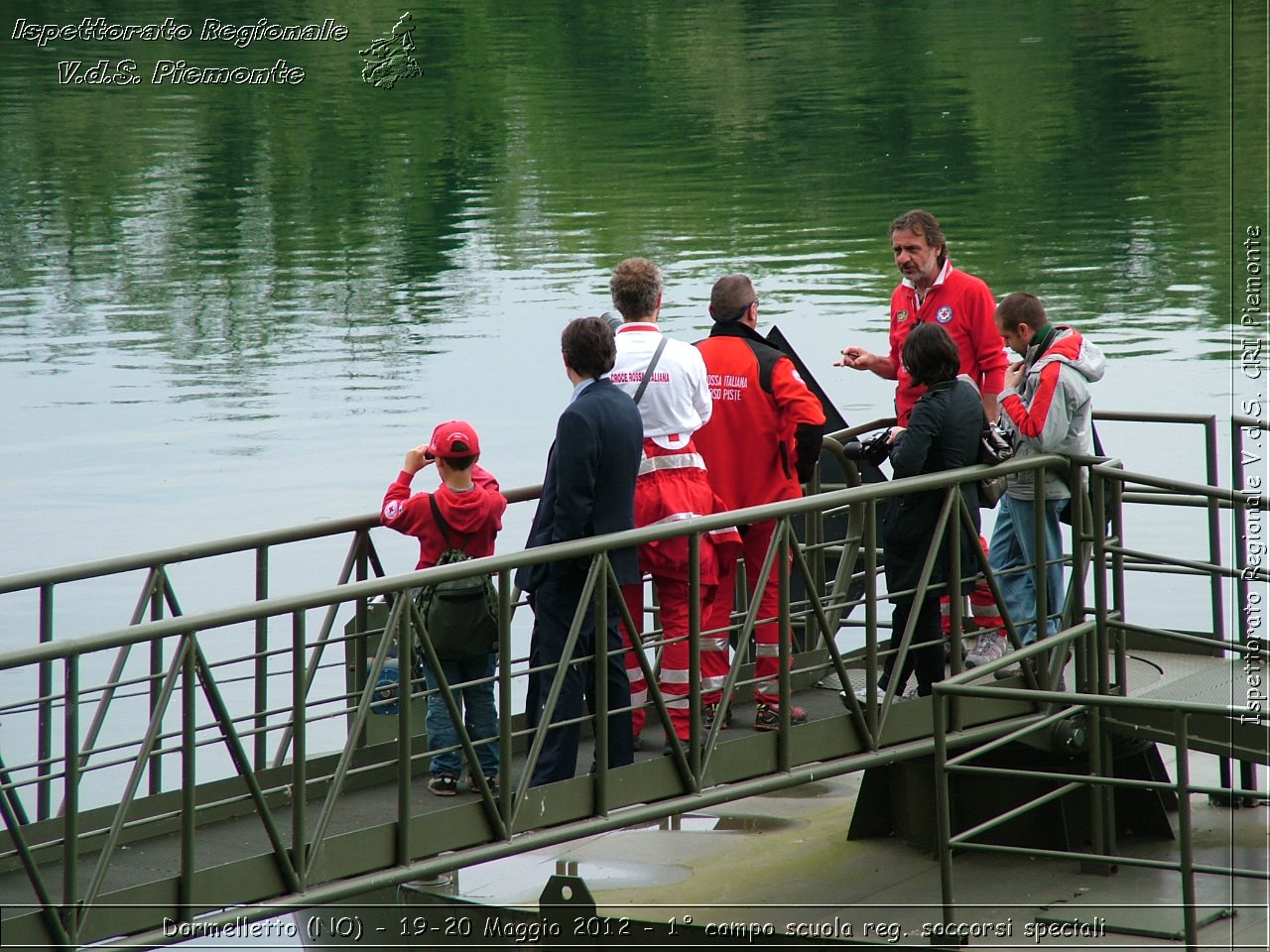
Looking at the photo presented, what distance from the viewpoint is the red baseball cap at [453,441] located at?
19.2 feet

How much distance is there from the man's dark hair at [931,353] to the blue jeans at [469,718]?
5.52 feet

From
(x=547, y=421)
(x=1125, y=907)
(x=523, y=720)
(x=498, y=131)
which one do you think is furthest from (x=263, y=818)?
(x=498, y=131)

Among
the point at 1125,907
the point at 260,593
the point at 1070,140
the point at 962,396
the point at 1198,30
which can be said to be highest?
the point at 1198,30

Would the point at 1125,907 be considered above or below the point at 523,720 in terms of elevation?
below

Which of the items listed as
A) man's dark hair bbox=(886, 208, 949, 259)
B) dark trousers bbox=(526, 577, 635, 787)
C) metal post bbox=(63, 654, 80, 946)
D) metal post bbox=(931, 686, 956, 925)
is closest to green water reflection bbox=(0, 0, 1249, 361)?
man's dark hair bbox=(886, 208, 949, 259)

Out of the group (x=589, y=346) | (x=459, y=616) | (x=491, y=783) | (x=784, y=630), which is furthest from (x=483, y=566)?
(x=784, y=630)

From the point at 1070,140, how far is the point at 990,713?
28.5 meters

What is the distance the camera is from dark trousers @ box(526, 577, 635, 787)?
5.83 m

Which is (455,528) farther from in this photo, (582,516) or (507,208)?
(507,208)

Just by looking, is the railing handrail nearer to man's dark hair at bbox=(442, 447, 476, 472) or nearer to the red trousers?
the red trousers

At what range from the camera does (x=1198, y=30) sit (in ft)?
129

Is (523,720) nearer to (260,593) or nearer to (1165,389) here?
(260,593)

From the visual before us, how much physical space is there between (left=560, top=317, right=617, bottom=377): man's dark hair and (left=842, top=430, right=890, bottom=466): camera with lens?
4.28ft

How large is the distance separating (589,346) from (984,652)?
221 centimetres
